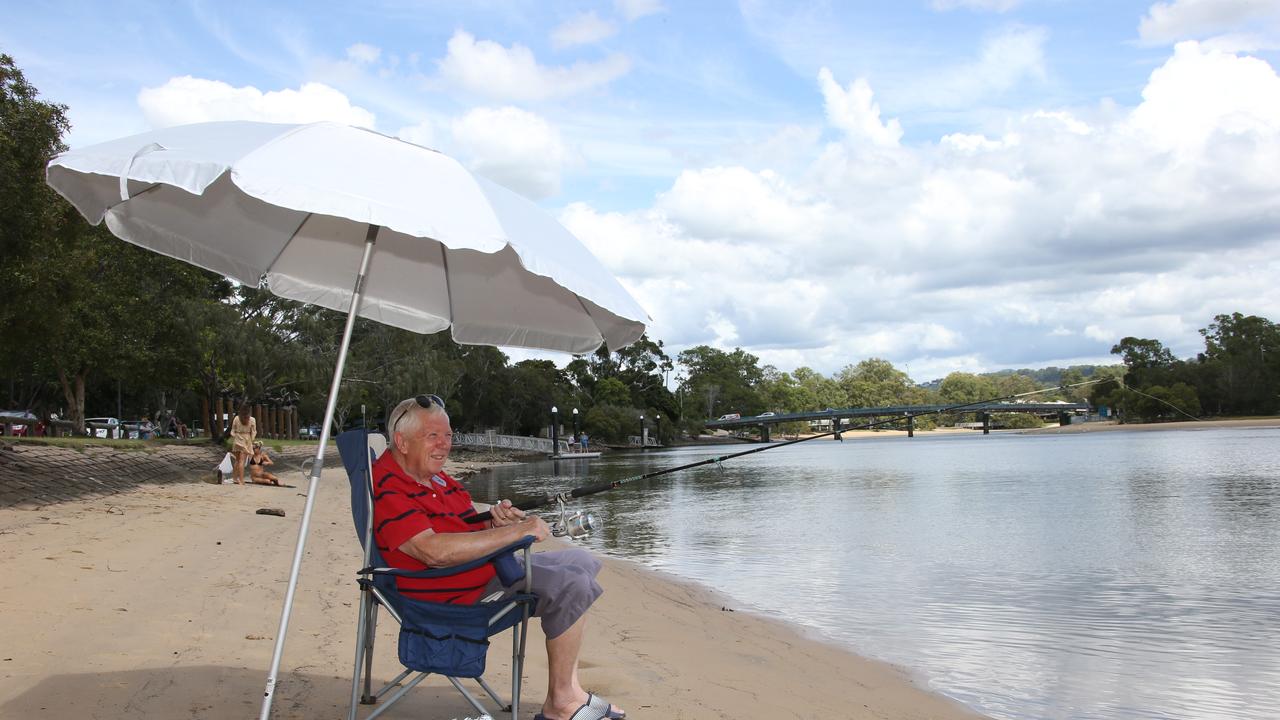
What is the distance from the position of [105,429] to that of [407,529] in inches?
1593

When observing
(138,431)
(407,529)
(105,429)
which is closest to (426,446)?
(407,529)

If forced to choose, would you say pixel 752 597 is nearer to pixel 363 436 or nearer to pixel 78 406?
pixel 363 436

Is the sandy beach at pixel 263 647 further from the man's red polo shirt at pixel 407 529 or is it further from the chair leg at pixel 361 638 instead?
the man's red polo shirt at pixel 407 529

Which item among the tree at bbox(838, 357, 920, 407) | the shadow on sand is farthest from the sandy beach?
the tree at bbox(838, 357, 920, 407)

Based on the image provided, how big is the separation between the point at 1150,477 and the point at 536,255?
101ft

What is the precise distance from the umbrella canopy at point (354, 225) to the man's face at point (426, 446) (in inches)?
26.2

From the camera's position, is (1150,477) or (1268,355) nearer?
(1150,477)

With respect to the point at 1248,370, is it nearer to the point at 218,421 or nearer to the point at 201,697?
the point at 218,421

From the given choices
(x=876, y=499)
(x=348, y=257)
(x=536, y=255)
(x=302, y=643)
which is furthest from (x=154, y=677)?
(x=876, y=499)

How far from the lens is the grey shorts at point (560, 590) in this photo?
3309mm

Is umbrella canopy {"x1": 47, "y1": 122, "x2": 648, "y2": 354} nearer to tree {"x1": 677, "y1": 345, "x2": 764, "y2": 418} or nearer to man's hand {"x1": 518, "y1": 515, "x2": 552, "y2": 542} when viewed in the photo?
man's hand {"x1": 518, "y1": 515, "x2": 552, "y2": 542}

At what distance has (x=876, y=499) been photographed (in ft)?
75.6

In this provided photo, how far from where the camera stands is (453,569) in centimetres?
319

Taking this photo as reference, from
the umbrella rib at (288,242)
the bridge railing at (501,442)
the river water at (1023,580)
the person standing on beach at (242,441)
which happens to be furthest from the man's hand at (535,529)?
the bridge railing at (501,442)
